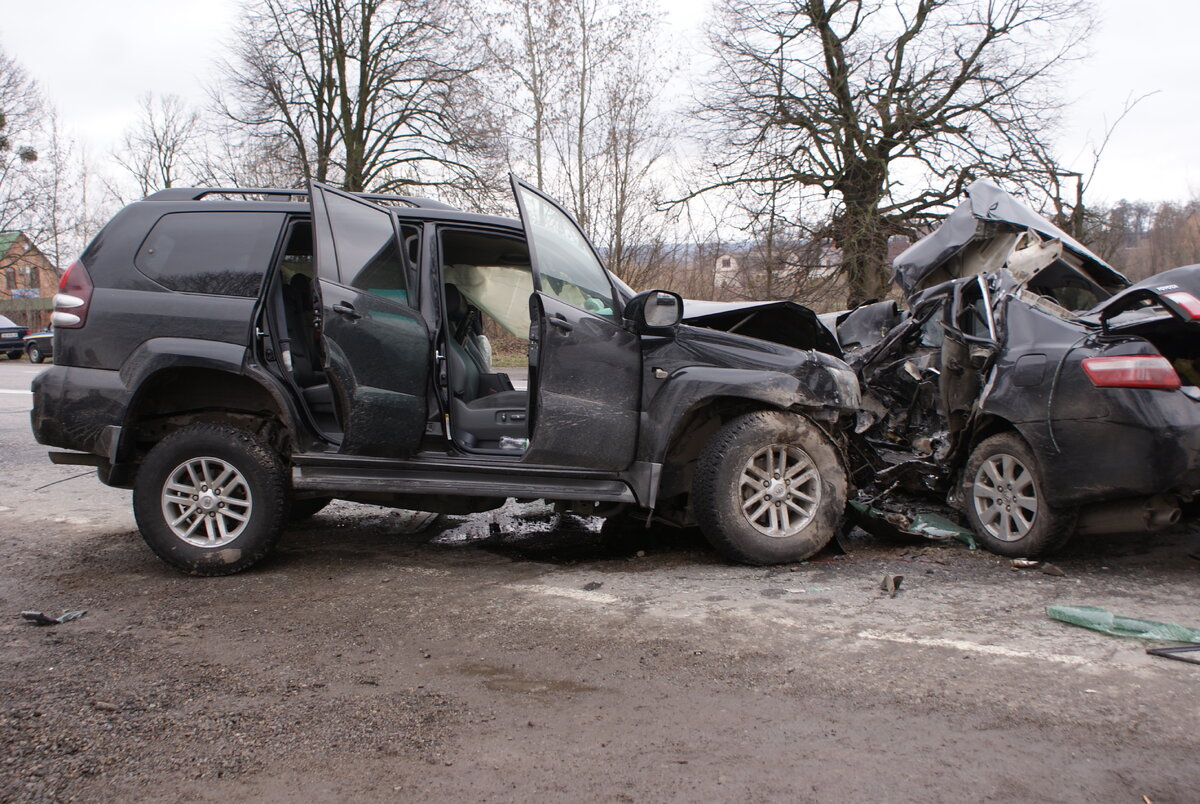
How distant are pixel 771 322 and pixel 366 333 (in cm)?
235

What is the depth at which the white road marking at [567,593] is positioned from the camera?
4078mm

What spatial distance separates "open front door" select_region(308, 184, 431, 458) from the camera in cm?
430

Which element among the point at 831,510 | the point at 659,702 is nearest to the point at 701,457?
the point at 831,510

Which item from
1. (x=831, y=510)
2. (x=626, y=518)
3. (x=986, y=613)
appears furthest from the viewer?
(x=626, y=518)

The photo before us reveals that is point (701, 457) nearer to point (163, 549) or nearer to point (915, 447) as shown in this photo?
point (915, 447)

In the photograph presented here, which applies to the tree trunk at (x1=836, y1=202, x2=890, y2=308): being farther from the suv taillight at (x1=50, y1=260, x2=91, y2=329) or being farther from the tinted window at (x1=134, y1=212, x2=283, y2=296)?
the suv taillight at (x1=50, y1=260, x2=91, y2=329)

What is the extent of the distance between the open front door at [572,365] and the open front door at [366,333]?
25.7 inches

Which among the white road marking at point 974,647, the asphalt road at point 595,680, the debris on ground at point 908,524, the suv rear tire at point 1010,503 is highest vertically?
the suv rear tire at point 1010,503

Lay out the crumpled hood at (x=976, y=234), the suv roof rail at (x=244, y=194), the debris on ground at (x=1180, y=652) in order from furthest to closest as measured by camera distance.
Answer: the crumpled hood at (x=976, y=234) → the suv roof rail at (x=244, y=194) → the debris on ground at (x=1180, y=652)

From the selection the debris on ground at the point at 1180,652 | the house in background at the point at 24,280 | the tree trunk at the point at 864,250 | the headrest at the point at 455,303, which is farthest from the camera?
the house in background at the point at 24,280

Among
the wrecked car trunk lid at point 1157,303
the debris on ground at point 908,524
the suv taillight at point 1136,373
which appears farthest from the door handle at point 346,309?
the wrecked car trunk lid at point 1157,303

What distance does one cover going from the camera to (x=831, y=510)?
4.70 metres

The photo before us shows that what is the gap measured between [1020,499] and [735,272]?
53.9 ft

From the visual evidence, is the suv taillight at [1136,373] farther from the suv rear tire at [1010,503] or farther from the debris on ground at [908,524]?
the debris on ground at [908,524]
